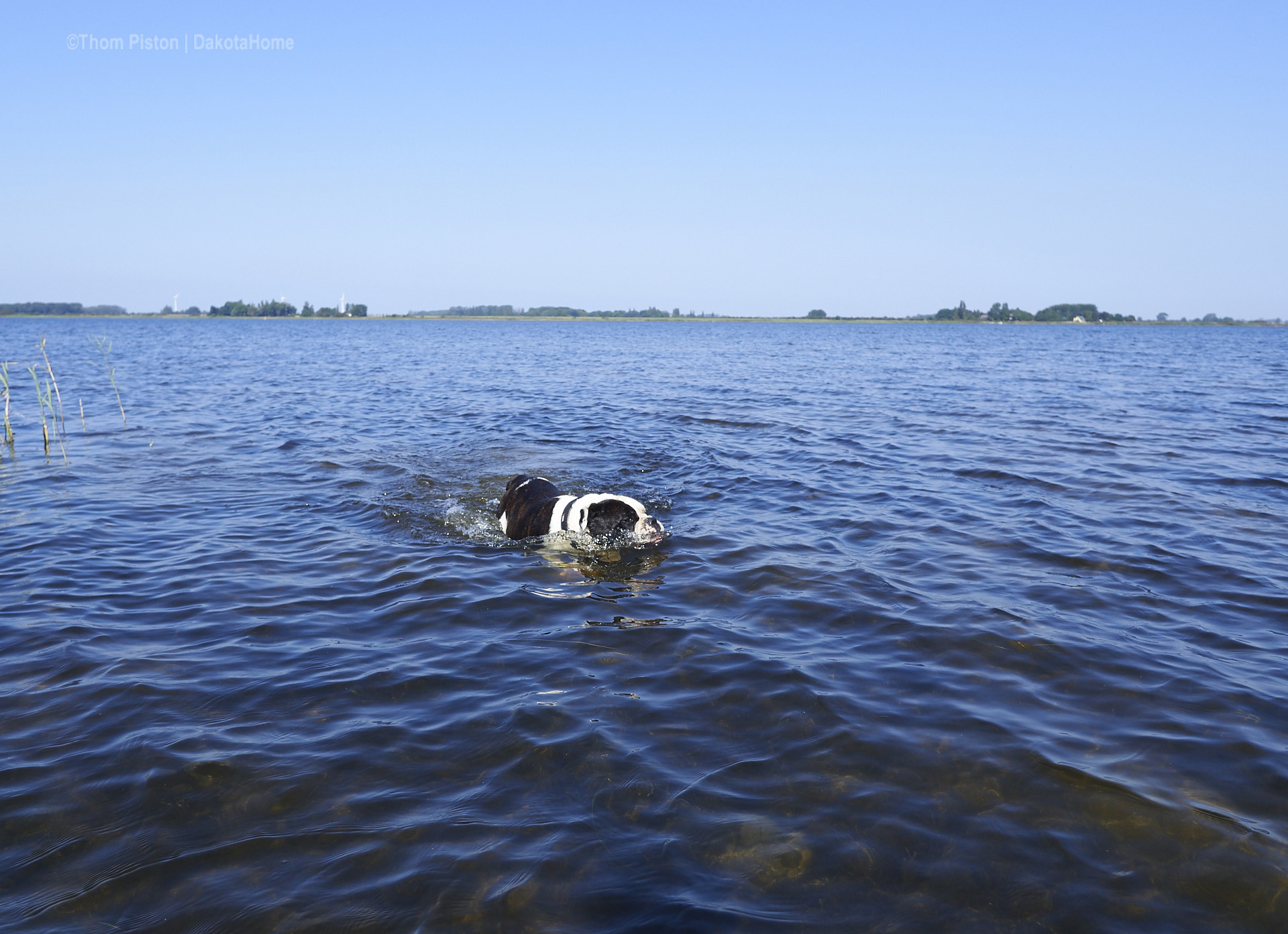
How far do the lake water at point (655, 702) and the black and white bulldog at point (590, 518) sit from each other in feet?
0.96

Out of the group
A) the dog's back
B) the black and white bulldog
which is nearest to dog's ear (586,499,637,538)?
the black and white bulldog

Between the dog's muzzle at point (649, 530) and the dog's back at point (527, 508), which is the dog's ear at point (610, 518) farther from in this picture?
the dog's back at point (527, 508)

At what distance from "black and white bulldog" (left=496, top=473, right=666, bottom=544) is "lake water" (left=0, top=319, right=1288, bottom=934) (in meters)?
0.29

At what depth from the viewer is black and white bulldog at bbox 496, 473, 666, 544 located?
871 cm

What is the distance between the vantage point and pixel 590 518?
28.7 ft

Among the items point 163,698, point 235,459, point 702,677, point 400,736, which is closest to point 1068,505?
point 702,677

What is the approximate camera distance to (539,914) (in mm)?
3426

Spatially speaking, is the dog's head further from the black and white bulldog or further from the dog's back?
the dog's back

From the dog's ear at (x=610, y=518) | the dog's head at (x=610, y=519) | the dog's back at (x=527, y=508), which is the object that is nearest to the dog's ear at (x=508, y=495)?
the dog's back at (x=527, y=508)

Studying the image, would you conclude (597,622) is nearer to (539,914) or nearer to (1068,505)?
(539,914)

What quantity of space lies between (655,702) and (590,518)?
3.57m

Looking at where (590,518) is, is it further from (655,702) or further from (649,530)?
(655,702)

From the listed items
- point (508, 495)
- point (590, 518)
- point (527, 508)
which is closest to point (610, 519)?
point (590, 518)

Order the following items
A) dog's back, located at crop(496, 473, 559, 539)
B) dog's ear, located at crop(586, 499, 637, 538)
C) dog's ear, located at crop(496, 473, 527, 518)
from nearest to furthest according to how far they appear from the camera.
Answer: dog's ear, located at crop(586, 499, 637, 538) < dog's back, located at crop(496, 473, 559, 539) < dog's ear, located at crop(496, 473, 527, 518)
